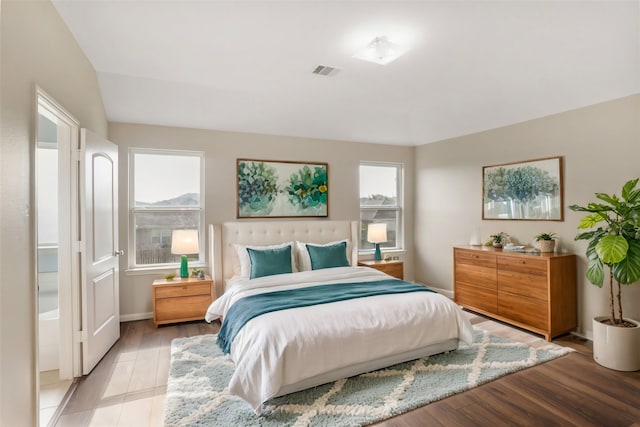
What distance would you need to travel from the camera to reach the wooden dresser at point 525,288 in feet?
11.6

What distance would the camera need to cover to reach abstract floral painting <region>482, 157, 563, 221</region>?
3.91m

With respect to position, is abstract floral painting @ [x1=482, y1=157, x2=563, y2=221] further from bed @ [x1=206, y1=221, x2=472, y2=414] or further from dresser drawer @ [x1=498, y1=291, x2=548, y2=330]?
bed @ [x1=206, y1=221, x2=472, y2=414]

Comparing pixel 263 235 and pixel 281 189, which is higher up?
pixel 281 189

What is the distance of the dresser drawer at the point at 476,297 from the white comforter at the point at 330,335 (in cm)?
130

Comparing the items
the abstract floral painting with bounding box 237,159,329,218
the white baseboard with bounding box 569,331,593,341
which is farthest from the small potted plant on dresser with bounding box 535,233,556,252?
the abstract floral painting with bounding box 237,159,329,218

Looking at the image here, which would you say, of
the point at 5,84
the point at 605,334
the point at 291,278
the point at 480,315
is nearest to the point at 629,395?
the point at 605,334

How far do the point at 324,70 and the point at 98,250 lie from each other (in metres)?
2.64

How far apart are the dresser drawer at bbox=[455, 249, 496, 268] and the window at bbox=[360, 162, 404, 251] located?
1322mm

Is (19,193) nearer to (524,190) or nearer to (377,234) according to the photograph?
(377,234)

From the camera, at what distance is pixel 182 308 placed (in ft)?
13.3

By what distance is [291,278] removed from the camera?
370cm

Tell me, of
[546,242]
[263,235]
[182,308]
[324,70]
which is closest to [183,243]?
[182,308]

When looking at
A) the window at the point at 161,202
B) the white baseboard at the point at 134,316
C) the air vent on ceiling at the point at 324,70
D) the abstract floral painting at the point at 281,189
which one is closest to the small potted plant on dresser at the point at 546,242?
the abstract floral painting at the point at 281,189

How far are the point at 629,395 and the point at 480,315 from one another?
1.83 m
